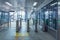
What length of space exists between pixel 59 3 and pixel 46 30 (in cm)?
514

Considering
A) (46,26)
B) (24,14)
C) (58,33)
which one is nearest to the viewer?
(58,33)

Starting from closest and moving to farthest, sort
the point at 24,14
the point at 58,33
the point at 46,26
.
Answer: the point at 58,33, the point at 46,26, the point at 24,14

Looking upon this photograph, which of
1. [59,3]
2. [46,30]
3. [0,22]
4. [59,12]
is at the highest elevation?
[59,3]

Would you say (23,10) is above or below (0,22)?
above

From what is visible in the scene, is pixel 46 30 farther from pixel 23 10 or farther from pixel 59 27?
pixel 23 10

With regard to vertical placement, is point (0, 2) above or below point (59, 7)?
above

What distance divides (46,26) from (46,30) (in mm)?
409

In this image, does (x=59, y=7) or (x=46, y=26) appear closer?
(x=59, y=7)

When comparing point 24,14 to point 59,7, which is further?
point 24,14

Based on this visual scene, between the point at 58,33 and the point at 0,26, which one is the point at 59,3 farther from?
the point at 0,26

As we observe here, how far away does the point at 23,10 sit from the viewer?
2717 cm

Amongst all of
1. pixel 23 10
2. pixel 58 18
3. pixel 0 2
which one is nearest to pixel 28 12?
pixel 23 10

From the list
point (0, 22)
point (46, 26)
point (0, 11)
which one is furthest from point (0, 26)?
point (46, 26)

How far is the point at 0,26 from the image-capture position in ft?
41.7
